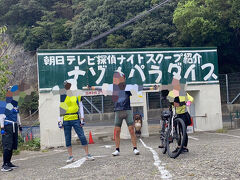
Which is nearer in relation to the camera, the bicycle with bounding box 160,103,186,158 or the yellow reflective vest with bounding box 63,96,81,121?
the bicycle with bounding box 160,103,186,158

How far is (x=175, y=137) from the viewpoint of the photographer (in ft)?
22.4

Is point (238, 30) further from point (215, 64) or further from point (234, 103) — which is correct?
point (215, 64)

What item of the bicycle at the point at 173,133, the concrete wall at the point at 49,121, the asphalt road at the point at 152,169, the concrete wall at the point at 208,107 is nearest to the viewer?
the asphalt road at the point at 152,169

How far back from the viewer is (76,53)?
1446 cm

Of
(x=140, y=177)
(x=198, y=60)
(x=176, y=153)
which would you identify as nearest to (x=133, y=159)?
(x=176, y=153)

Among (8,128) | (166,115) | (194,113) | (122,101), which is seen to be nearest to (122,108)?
(122,101)

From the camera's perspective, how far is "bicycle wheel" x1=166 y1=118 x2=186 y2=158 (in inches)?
261

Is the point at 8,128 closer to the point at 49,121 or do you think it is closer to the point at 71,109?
the point at 71,109

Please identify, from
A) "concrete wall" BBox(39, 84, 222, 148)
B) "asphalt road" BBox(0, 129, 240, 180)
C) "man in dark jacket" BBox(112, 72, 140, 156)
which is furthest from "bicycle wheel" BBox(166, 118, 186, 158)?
"concrete wall" BBox(39, 84, 222, 148)

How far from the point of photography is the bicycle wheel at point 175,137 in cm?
663

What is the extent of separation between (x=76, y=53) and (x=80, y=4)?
96.8ft

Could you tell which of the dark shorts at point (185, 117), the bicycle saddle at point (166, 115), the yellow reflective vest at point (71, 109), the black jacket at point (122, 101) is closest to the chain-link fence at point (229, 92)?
the dark shorts at point (185, 117)

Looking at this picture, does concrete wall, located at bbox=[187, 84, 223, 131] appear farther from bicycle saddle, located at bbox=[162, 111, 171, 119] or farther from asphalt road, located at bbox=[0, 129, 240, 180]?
asphalt road, located at bbox=[0, 129, 240, 180]

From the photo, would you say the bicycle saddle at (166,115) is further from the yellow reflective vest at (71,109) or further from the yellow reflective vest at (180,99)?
the yellow reflective vest at (71,109)
